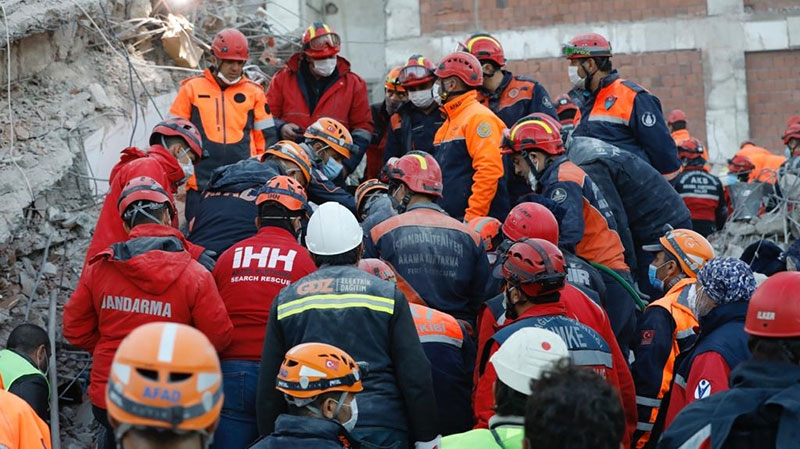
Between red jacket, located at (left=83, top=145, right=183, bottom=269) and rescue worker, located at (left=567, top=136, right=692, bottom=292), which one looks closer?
red jacket, located at (left=83, top=145, right=183, bottom=269)

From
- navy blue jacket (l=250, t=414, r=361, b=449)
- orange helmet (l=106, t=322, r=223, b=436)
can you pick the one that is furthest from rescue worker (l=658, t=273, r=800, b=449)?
orange helmet (l=106, t=322, r=223, b=436)

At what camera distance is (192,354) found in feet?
11.0

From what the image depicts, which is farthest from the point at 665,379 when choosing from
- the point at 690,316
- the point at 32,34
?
the point at 32,34

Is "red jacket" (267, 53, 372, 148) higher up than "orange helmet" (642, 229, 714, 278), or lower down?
higher up

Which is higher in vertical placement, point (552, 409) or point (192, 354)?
point (192, 354)

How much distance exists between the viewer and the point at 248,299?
6742mm

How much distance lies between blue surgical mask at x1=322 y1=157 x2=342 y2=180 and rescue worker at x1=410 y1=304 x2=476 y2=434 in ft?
9.07

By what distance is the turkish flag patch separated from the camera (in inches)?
271

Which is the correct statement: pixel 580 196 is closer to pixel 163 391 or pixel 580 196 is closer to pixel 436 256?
pixel 436 256

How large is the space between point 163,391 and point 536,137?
537 cm

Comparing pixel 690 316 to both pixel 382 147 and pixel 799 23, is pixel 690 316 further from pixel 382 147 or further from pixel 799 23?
pixel 799 23

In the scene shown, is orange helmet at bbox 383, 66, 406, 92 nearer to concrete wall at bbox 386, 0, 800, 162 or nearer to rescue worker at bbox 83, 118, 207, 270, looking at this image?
rescue worker at bbox 83, 118, 207, 270

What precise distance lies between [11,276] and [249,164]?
234 cm

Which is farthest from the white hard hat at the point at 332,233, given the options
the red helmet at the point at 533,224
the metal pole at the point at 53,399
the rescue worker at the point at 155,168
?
the metal pole at the point at 53,399
